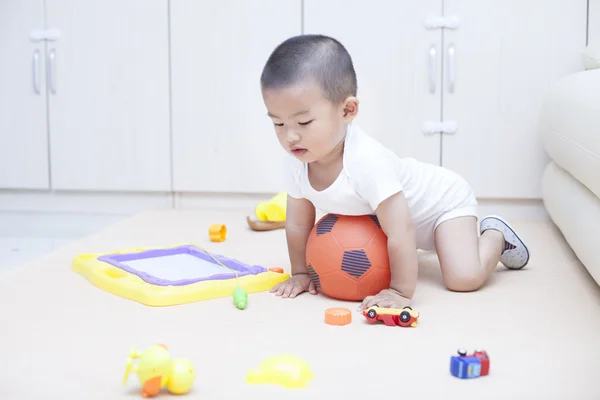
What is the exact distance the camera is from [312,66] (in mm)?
1444

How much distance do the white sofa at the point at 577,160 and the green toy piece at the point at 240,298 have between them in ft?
2.37

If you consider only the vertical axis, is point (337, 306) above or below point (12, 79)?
below

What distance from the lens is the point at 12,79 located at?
2.98m

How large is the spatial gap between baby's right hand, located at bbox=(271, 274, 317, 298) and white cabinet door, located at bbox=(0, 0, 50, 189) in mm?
1654

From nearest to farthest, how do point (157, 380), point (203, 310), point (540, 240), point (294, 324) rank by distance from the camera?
point (157, 380) → point (294, 324) → point (203, 310) → point (540, 240)

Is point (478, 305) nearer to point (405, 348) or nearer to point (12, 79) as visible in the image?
point (405, 348)

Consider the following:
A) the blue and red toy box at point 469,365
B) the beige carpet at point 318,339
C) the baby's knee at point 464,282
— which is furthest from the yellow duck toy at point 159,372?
the baby's knee at point 464,282

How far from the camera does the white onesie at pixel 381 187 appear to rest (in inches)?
59.4

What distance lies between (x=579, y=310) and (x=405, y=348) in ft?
1.50

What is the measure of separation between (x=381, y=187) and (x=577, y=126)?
0.59 m

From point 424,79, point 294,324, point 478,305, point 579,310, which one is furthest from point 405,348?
point 424,79

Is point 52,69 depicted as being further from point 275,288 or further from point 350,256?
point 350,256

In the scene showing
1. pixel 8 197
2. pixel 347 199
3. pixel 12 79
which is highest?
pixel 12 79

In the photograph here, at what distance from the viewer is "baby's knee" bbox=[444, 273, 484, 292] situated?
1.68m
